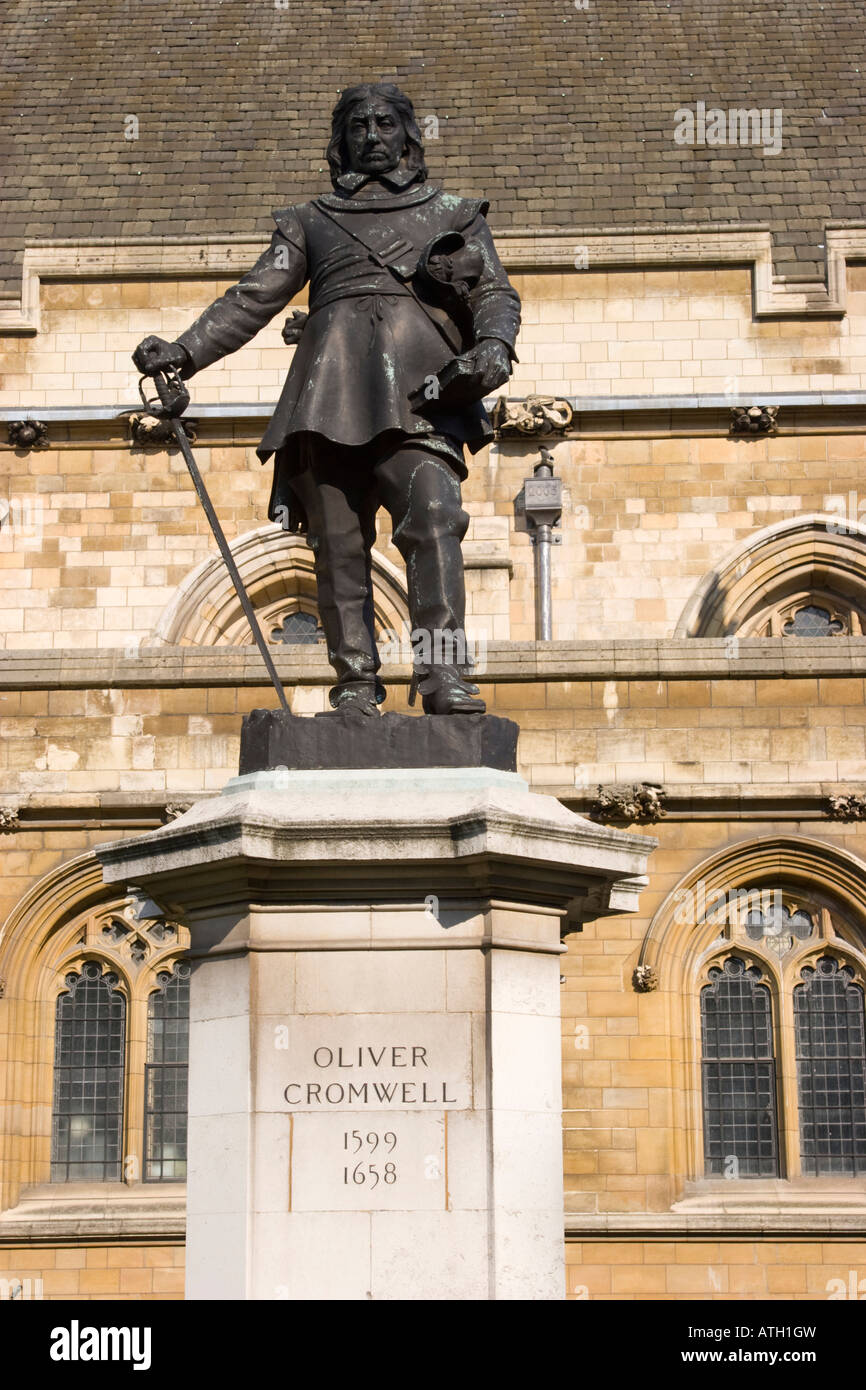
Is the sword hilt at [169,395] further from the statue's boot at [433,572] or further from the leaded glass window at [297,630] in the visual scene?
A: the leaded glass window at [297,630]

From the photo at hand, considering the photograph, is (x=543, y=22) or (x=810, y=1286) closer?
(x=810, y=1286)

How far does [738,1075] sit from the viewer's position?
650 inches

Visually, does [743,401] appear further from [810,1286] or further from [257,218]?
[810,1286]

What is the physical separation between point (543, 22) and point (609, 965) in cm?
1534

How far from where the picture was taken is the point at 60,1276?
16016 mm

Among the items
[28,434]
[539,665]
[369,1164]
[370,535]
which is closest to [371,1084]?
[369,1164]

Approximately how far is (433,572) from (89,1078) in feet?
33.3

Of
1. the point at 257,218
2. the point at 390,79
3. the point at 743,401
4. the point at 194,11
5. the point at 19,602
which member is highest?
the point at 194,11

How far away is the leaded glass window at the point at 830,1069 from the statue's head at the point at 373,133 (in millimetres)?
10033

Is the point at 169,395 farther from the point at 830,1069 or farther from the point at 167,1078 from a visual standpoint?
the point at 830,1069

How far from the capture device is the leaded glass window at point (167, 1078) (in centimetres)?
1667

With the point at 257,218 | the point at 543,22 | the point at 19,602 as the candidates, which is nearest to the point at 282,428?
the point at 19,602

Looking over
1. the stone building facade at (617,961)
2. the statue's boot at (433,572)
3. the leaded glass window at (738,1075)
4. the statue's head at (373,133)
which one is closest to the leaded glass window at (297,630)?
the stone building facade at (617,961)

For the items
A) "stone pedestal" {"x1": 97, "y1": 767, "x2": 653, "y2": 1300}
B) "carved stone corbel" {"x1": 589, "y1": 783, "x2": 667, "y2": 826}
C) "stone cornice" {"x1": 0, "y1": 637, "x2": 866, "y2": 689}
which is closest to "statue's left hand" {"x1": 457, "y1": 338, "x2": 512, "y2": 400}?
"stone pedestal" {"x1": 97, "y1": 767, "x2": 653, "y2": 1300}
